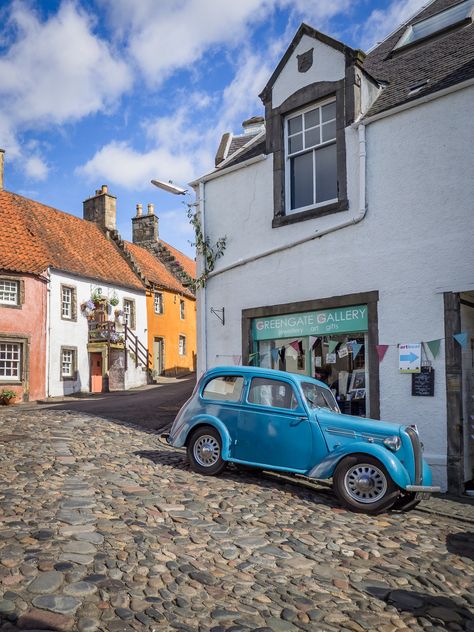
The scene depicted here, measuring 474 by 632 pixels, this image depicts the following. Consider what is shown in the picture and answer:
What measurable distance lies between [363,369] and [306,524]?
3.98m

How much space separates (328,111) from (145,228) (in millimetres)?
30204

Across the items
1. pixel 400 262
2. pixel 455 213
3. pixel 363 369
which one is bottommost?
pixel 363 369

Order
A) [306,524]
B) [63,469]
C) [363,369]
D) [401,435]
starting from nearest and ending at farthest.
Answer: [306,524] < [401,435] < [63,469] < [363,369]

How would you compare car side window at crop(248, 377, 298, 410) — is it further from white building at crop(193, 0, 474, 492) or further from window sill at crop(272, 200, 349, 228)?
window sill at crop(272, 200, 349, 228)

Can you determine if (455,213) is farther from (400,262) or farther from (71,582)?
(71,582)

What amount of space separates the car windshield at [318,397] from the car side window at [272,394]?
22 centimetres

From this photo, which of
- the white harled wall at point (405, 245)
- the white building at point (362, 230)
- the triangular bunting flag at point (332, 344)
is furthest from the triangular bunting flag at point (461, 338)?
the triangular bunting flag at point (332, 344)

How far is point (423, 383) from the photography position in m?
8.63

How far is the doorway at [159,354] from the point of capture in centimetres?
3516

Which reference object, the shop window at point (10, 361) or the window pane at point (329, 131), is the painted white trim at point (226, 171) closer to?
the window pane at point (329, 131)

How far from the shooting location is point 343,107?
10.1m

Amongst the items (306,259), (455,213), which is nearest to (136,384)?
(306,259)

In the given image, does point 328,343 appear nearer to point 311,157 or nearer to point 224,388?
point 224,388

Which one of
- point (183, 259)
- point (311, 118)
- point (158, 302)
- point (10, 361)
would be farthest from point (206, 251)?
point (183, 259)
